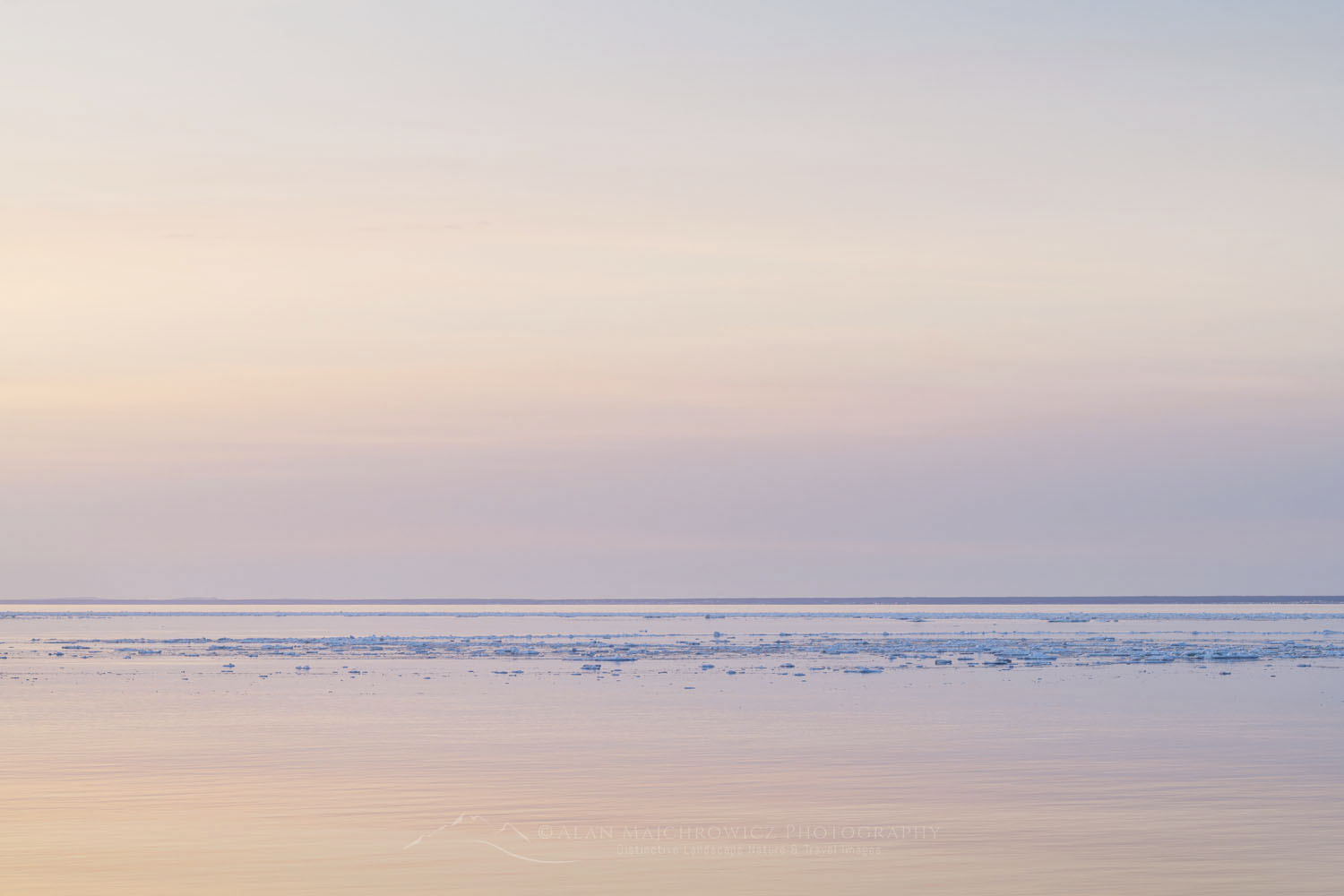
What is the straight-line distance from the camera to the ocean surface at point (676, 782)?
35.7 ft

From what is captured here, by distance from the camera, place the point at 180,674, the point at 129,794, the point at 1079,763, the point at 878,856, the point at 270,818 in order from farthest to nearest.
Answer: the point at 180,674 → the point at 1079,763 → the point at 129,794 → the point at 270,818 → the point at 878,856

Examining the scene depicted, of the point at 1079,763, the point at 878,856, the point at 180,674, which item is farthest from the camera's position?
the point at 180,674

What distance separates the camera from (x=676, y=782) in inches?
595

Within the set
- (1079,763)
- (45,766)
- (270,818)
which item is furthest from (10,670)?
(1079,763)

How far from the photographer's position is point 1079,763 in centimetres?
1652

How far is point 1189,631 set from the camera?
61.1m

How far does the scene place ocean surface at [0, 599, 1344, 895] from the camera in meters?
10.9

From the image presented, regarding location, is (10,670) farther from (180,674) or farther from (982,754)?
(982,754)

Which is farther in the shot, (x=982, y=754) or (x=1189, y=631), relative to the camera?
(x=1189, y=631)

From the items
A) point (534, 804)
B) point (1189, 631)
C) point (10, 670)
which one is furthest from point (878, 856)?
point (1189, 631)

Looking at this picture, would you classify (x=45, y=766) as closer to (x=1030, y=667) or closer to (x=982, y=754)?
(x=982, y=754)

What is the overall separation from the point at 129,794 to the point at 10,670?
22951 mm

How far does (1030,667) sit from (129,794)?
2377cm

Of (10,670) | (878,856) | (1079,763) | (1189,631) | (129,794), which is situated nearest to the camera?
(878,856)
